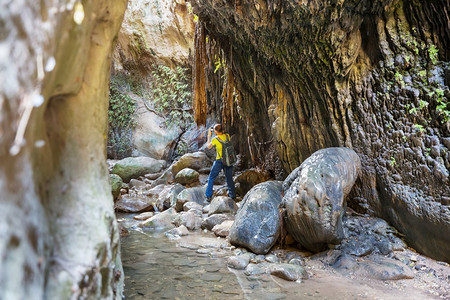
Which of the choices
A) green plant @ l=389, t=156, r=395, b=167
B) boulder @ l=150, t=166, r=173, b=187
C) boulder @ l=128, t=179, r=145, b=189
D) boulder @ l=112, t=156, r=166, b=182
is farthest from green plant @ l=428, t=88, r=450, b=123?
boulder @ l=112, t=156, r=166, b=182

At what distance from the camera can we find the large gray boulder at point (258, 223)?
14.3ft

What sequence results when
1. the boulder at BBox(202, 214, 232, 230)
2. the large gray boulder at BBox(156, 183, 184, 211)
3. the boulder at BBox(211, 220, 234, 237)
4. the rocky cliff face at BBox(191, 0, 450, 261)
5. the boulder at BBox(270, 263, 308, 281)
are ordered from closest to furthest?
the boulder at BBox(270, 263, 308, 281), the rocky cliff face at BBox(191, 0, 450, 261), the boulder at BBox(211, 220, 234, 237), the boulder at BBox(202, 214, 232, 230), the large gray boulder at BBox(156, 183, 184, 211)

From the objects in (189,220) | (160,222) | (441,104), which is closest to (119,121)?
(160,222)

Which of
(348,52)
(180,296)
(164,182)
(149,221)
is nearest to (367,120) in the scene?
(348,52)

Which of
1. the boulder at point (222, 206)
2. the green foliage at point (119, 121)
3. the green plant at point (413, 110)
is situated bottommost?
the boulder at point (222, 206)

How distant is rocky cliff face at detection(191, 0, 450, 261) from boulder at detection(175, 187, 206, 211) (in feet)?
9.61

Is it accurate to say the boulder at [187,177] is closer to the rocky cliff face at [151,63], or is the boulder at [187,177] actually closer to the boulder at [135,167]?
the boulder at [135,167]

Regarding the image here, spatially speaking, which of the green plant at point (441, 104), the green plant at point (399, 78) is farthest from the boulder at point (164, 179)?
the green plant at point (441, 104)

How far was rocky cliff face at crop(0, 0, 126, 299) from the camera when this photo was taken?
3.55ft

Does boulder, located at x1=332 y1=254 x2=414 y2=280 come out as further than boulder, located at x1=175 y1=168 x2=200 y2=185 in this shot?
No

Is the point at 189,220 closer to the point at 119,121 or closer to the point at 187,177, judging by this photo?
the point at 187,177

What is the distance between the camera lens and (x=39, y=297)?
3.97 feet

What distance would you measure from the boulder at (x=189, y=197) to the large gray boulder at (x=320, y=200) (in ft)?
10.5

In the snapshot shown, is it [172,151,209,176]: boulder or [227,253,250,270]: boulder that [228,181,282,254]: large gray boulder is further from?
[172,151,209,176]: boulder
